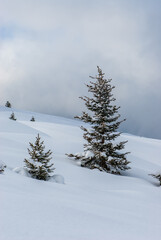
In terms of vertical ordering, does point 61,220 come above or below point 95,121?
below

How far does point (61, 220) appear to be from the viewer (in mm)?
2557

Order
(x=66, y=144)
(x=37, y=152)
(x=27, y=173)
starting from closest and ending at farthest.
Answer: (x=27, y=173) < (x=37, y=152) < (x=66, y=144)

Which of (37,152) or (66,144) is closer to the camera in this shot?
(37,152)

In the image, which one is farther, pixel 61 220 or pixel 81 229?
pixel 61 220

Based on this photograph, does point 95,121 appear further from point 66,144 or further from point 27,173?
point 27,173

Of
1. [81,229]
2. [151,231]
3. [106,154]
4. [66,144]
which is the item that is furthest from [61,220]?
[66,144]

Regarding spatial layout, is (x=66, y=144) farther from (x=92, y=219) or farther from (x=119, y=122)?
(x=92, y=219)

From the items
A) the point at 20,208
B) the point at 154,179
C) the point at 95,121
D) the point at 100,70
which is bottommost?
the point at 154,179

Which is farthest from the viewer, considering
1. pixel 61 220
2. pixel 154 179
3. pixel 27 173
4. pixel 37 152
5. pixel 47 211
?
pixel 154 179

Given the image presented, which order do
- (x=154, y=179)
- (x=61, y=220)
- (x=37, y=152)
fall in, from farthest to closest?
(x=154, y=179) < (x=37, y=152) < (x=61, y=220)

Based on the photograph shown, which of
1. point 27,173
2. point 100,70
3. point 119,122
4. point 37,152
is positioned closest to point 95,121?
point 119,122

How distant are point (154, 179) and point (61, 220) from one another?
1082cm

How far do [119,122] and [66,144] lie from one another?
571 cm

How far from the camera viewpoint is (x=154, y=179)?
38.6ft
